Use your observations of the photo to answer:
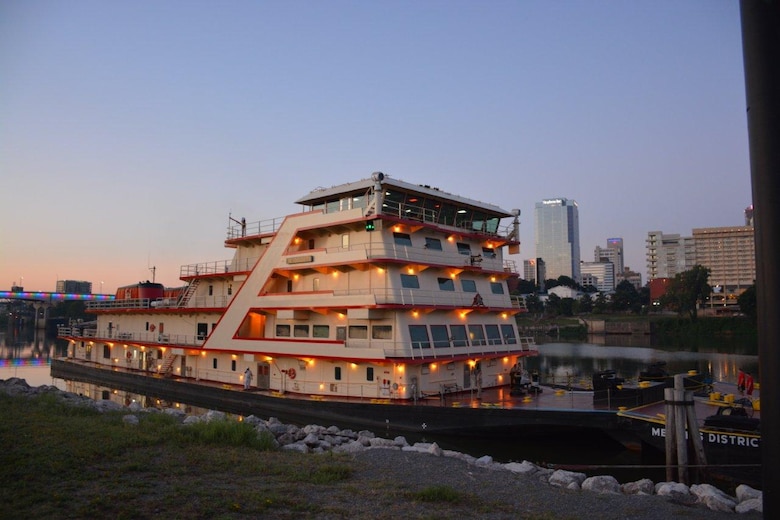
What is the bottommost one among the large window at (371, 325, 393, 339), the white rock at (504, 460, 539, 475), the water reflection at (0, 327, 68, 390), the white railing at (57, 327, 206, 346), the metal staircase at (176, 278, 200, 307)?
the water reflection at (0, 327, 68, 390)

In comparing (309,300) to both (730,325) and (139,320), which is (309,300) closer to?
(139,320)

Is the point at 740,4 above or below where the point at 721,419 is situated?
above

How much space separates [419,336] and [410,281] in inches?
92.3

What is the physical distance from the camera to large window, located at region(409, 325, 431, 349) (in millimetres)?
21938

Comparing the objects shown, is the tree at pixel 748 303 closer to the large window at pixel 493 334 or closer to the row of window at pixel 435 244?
the row of window at pixel 435 244

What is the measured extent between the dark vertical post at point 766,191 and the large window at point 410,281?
1963 centimetres

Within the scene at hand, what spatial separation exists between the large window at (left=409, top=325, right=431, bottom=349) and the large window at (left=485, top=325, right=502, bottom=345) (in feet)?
13.9

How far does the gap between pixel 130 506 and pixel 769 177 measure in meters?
8.68

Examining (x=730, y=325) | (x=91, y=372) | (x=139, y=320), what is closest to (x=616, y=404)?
(x=139, y=320)

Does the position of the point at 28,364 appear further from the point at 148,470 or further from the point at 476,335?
the point at 148,470

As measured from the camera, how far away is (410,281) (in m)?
23.1

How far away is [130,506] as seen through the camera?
802 cm

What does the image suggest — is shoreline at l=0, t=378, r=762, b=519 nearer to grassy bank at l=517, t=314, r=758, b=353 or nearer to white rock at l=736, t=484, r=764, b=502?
white rock at l=736, t=484, r=764, b=502

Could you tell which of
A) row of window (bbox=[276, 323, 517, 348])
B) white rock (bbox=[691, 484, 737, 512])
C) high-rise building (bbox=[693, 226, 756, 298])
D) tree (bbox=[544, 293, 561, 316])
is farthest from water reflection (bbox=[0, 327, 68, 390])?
high-rise building (bbox=[693, 226, 756, 298])
